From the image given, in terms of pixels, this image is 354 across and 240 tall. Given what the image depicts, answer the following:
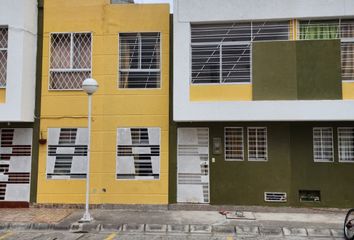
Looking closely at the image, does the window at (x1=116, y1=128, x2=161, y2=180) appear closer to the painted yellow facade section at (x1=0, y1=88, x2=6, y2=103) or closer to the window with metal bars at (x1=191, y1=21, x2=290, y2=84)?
the window with metal bars at (x1=191, y1=21, x2=290, y2=84)

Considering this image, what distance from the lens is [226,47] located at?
36.8 feet

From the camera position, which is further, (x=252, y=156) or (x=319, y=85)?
(x=252, y=156)

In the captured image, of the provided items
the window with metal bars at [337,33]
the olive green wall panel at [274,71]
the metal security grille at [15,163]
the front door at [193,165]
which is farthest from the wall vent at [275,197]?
the metal security grille at [15,163]

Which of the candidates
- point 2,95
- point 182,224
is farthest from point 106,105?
point 182,224

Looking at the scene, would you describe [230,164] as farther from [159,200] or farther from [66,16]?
[66,16]

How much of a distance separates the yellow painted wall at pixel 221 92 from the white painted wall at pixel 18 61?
495 cm

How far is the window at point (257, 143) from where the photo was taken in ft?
37.2

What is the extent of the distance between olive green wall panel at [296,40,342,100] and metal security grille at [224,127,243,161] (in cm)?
210

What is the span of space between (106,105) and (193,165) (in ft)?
10.6

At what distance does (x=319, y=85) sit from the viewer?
34.5ft

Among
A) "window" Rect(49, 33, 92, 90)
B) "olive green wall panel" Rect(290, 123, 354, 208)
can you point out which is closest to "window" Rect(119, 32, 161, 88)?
"window" Rect(49, 33, 92, 90)

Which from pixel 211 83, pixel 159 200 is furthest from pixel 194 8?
pixel 159 200

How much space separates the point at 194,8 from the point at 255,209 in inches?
237

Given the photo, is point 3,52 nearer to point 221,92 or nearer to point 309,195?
point 221,92
